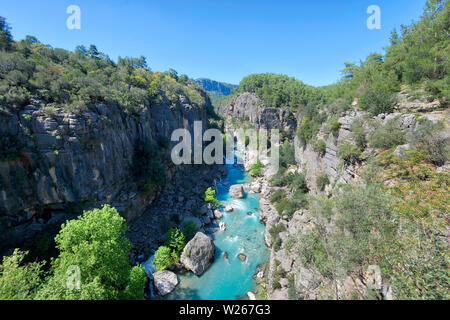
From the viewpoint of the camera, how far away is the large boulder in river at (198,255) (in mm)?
14406

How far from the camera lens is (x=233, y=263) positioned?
15672 millimetres

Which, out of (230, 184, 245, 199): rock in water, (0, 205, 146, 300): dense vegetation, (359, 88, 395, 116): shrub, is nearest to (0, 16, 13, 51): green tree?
(0, 205, 146, 300): dense vegetation

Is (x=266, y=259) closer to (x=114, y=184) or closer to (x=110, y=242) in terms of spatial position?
(x=110, y=242)

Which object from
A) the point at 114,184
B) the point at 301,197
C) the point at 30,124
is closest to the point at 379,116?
the point at 301,197

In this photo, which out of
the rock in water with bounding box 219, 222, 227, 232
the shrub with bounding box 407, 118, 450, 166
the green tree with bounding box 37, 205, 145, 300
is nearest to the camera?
the green tree with bounding box 37, 205, 145, 300

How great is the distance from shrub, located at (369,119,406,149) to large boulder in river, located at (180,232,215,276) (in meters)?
16.0

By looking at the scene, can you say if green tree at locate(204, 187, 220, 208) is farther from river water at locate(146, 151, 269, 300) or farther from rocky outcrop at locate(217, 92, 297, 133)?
rocky outcrop at locate(217, 92, 297, 133)

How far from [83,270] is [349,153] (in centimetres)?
1824

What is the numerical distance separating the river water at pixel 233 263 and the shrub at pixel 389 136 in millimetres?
13690

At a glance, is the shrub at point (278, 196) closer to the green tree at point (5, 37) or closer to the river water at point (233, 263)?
the river water at point (233, 263)

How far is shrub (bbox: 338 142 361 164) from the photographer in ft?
39.5

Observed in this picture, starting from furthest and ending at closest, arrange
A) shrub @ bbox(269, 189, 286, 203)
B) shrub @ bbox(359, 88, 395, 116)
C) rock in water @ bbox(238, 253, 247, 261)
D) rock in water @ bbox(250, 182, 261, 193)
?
rock in water @ bbox(250, 182, 261, 193)
shrub @ bbox(269, 189, 286, 203)
rock in water @ bbox(238, 253, 247, 261)
shrub @ bbox(359, 88, 395, 116)

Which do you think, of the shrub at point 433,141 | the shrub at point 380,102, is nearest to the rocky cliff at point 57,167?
the shrub at point 433,141

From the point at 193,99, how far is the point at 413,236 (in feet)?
131
